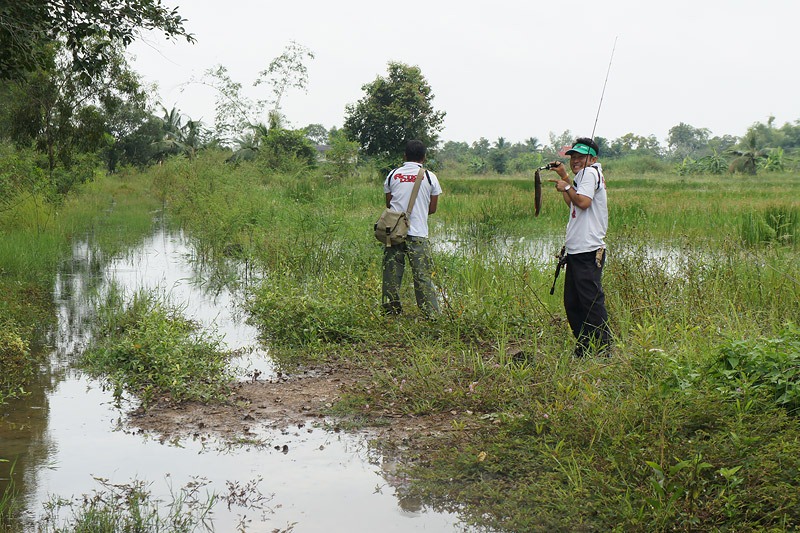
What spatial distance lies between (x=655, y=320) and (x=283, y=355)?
3.07m

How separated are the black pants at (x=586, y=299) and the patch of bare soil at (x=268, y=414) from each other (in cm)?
141

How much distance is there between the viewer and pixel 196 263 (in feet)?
42.0

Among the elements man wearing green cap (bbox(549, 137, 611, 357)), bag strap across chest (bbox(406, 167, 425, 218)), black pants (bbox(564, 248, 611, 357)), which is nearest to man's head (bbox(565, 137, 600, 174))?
man wearing green cap (bbox(549, 137, 611, 357))

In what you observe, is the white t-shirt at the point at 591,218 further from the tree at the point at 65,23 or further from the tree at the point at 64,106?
the tree at the point at 64,106

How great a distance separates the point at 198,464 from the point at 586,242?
10.1 feet

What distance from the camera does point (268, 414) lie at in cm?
527

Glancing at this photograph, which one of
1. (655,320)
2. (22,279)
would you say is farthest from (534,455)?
(22,279)

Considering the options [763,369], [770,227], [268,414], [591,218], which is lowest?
[268,414]

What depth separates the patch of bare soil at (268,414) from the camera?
16.0 ft

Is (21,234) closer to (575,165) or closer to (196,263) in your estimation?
(196,263)

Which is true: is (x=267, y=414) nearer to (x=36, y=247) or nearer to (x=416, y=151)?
(x=416, y=151)

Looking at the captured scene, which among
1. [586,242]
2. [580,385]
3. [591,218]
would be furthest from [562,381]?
[591,218]

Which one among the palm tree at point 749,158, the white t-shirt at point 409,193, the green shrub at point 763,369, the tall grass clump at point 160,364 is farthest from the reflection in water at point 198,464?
the palm tree at point 749,158

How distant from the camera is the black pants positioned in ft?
18.9
